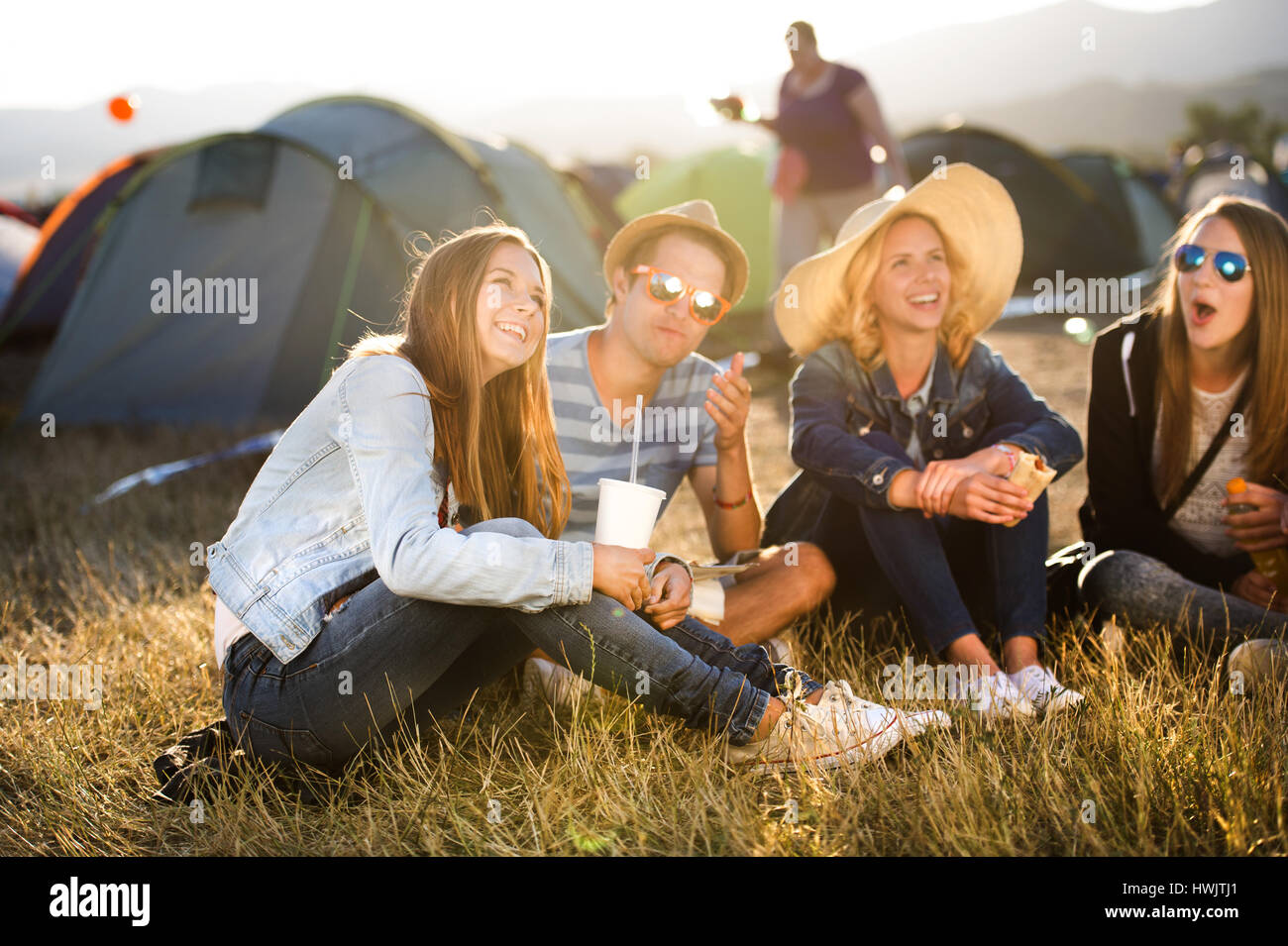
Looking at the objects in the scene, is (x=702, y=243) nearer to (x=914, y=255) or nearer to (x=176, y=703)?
(x=914, y=255)

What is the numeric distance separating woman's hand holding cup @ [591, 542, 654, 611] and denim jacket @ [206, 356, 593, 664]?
0.04 meters

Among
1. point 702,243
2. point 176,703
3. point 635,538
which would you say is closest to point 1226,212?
point 702,243

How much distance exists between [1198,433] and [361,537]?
2056 millimetres

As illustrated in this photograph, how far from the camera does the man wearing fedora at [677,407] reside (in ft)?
8.07

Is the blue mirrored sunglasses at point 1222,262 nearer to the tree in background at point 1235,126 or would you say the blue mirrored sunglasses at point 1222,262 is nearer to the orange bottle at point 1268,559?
the orange bottle at point 1268,559

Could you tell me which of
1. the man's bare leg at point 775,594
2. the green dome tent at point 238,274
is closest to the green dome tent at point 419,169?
the green dome tent at point 238,274

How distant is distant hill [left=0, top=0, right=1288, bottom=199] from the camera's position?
84250 mm

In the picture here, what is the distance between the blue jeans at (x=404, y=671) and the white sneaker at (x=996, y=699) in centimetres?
48

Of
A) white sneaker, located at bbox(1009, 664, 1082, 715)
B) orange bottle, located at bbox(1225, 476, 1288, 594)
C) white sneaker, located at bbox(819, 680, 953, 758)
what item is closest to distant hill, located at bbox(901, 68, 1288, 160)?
orange bottle, located at bbox(1225, 476, 1288, 594)

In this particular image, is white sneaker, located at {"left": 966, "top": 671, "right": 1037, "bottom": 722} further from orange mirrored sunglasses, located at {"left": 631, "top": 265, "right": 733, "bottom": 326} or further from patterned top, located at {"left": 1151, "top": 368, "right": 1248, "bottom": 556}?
orange mirrored sunglasses, located at {"left": 631, "top": 265, "right": 733, "bottom": 326}

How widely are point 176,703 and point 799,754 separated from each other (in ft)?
4.81

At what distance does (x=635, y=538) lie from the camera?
205 cm

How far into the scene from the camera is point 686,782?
187 cm

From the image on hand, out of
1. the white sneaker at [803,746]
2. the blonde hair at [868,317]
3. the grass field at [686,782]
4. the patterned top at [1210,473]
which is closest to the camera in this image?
the grass field at [686,782]
